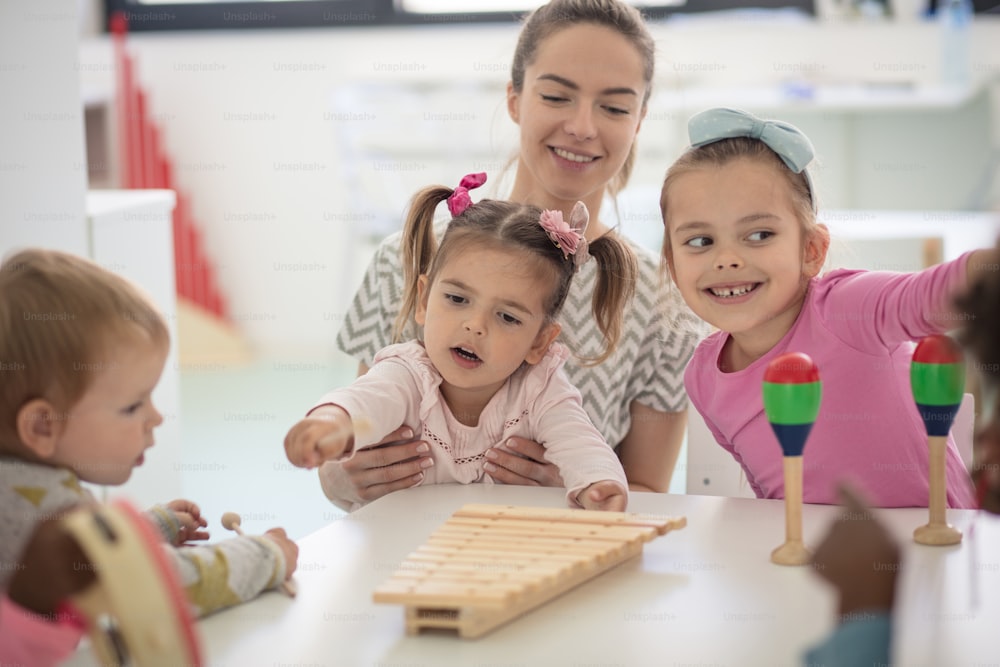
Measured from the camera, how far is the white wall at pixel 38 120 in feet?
7.36

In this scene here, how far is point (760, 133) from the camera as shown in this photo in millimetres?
1480

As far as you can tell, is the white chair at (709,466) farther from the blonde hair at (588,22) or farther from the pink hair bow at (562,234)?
the blonde hair at (588,22)

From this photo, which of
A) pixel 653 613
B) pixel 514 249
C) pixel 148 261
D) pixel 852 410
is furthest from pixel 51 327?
pixel 148 261

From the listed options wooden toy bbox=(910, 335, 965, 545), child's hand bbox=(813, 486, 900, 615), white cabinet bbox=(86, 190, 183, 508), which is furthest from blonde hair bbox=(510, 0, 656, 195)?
child's hand bbox=(813, 486, 900, 615)

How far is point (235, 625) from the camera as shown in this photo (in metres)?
0.98

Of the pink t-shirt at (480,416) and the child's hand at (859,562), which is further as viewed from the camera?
the pink t-shirt at (480,416)

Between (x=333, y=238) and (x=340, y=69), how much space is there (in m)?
0.72

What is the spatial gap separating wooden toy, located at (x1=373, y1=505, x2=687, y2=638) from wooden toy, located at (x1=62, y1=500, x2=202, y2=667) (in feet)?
0.84

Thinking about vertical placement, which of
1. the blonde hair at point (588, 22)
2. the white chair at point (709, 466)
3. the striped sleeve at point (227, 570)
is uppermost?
→ the blonde hair at point (588, 22)

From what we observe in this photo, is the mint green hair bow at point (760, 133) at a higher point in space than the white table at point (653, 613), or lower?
higher

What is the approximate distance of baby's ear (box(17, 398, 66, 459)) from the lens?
96 centimetres

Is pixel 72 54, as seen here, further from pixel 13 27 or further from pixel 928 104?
pixel 928 104

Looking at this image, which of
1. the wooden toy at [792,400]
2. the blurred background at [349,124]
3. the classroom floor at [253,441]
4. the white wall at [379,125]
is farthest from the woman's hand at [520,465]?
the white wall at [379,125]

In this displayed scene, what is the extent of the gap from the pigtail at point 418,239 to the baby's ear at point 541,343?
21 centimetres
